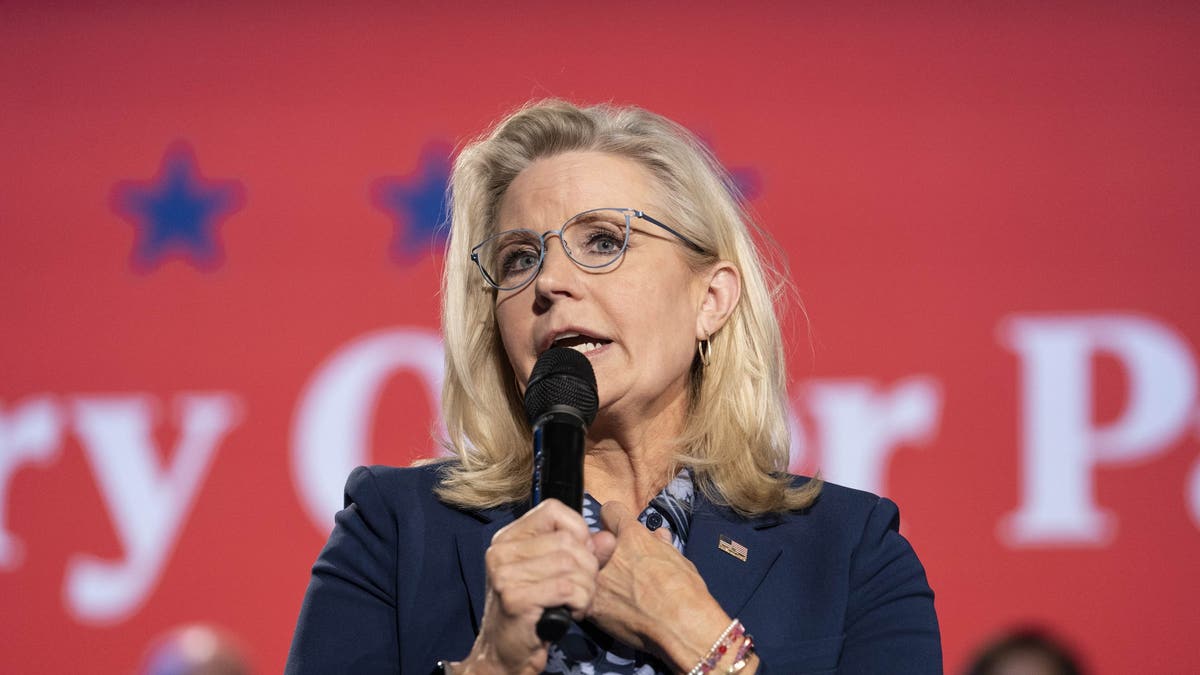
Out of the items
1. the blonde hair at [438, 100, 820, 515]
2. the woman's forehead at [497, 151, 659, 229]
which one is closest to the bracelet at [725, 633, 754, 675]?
the blonde hair at [438, 100, 820, 515]

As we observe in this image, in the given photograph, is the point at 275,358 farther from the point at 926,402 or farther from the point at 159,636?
the point at 926,402

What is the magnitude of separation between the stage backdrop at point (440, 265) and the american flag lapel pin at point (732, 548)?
1700 mm

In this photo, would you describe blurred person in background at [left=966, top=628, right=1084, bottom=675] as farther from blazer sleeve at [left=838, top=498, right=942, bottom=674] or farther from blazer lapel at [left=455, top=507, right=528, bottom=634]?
blazer lapel at [left=455, top=507, right=528, bottom=634]

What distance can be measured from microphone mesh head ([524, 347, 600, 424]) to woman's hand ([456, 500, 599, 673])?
0.67 ft

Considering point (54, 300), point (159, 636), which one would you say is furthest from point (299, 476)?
point (54, 300)

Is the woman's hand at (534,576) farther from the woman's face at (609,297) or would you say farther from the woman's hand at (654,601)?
the woman's face at (609,297)

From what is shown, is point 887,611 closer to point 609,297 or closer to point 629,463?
point 629,463

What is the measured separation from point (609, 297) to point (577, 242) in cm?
11

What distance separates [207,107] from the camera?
12.4 ft

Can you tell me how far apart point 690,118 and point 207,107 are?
4.63 ft

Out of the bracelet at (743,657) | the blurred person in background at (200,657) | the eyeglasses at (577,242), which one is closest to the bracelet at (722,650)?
the bracelet at (743,657)

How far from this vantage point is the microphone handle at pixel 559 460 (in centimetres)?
138

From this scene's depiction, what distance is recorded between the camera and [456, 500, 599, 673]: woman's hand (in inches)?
51.6

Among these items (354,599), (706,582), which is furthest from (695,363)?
(354,599)
